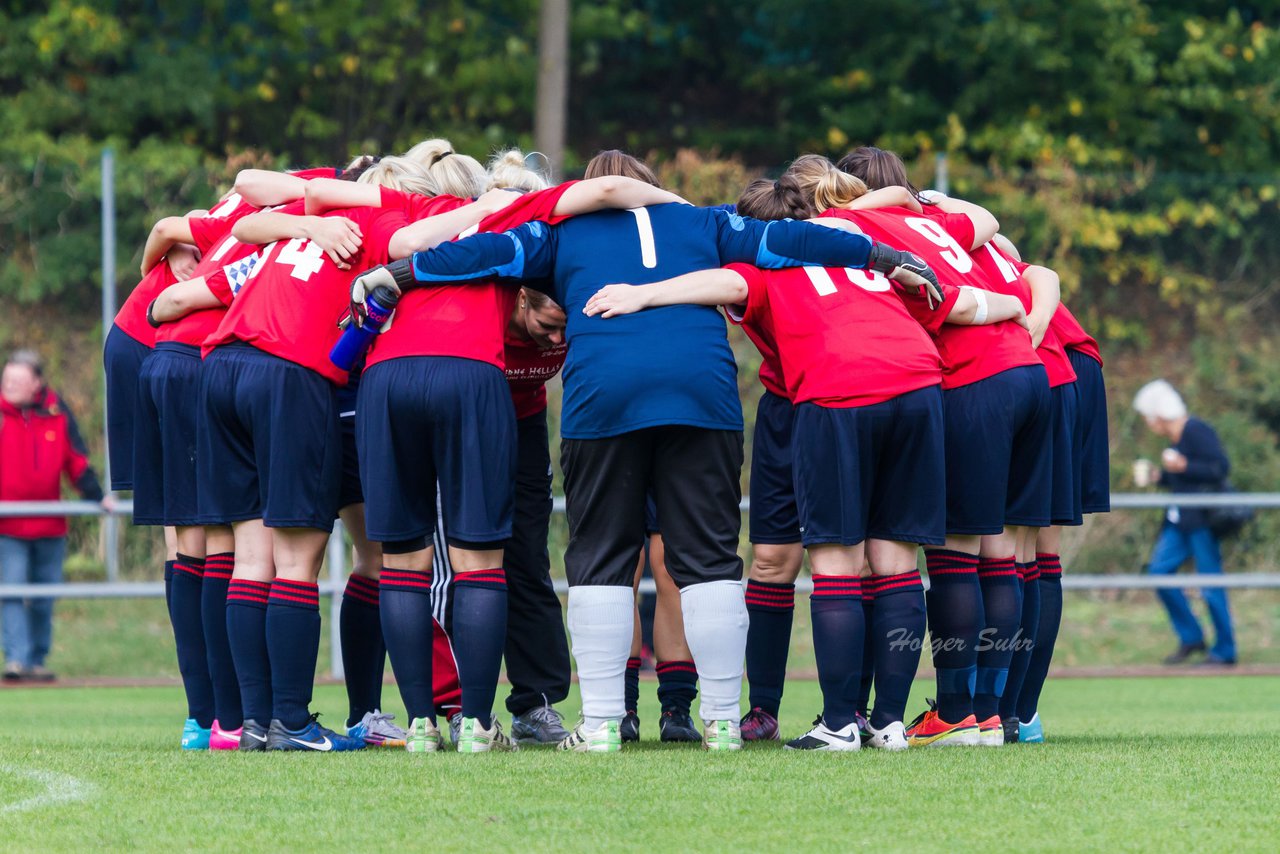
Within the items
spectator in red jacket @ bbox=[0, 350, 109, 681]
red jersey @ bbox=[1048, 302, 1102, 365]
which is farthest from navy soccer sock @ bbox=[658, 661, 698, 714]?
spectator in red jacket @ bbox=[0, 350, 109, 681]

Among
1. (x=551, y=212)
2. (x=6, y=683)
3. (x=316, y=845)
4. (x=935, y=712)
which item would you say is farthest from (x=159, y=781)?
(x=6, y=683)

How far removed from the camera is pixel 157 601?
12.1m

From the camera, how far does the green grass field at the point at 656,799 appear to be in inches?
143

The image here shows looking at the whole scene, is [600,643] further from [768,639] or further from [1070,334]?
[1070,334]

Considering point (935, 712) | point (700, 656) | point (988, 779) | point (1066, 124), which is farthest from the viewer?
point (1066, 124)

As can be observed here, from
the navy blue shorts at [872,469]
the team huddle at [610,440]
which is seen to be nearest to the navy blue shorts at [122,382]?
the team huddle at [610,440]

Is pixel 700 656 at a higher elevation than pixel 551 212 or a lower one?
lower

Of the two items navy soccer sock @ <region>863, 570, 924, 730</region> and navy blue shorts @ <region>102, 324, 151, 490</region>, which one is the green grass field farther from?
navy blue shorts @ <region>102, 324, 151, 490</region>

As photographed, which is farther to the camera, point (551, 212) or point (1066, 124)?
point (1066, 124)

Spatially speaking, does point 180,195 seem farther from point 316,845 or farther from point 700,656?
point 316,845

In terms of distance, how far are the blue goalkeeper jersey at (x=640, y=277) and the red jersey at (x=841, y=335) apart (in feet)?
0.23

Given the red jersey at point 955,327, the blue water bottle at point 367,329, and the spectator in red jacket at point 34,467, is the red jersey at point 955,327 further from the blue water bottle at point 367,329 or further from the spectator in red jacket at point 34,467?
the spectator in red jacket at point 34,467

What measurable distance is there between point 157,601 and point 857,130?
28.3 ft

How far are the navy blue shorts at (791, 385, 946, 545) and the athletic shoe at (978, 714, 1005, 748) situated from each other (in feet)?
2.32
